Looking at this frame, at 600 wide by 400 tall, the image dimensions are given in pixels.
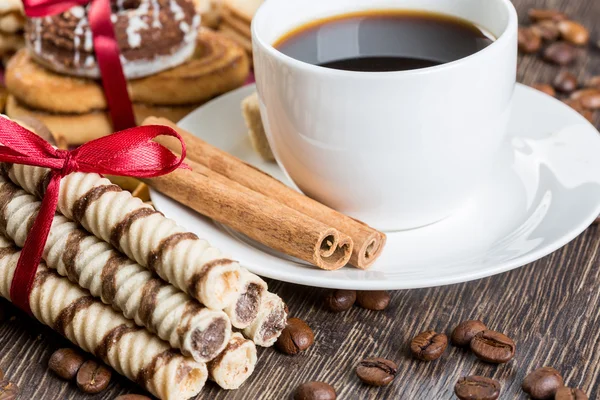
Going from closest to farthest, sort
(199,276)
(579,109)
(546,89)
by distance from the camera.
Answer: (199,276), (579,109), (546,89)

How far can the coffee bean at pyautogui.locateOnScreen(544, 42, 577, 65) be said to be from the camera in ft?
7.64

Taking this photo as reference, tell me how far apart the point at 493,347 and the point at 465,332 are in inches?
2.3

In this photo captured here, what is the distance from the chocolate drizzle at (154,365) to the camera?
4.13ft

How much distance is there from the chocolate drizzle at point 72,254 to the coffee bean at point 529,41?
1.52 m

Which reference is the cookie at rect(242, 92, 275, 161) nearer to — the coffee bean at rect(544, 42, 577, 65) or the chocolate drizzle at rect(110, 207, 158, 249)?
the chocolate drizzle at rect(110, 207, 158, 249)

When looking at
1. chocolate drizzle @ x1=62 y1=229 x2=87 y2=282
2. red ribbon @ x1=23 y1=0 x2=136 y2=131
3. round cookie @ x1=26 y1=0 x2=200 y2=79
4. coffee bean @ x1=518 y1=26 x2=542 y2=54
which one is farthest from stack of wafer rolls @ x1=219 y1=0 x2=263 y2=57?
chocolate drizzle @ x1=62 y1=229 x2=87 y2=282

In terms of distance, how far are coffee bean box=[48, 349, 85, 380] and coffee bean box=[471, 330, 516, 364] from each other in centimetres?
66

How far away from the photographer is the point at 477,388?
1295 mm

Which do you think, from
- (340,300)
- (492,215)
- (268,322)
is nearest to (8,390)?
(268,322)

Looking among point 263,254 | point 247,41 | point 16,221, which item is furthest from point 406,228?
point 247,41

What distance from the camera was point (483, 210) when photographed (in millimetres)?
1646

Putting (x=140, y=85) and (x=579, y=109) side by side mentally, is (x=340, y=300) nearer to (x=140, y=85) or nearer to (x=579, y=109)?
(x=140, y=85)

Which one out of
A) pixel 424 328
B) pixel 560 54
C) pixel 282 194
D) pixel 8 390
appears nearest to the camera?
pixel 8 390

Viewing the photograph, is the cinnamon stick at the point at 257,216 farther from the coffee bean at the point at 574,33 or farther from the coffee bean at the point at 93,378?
the coffee bean at the point at 574,33
